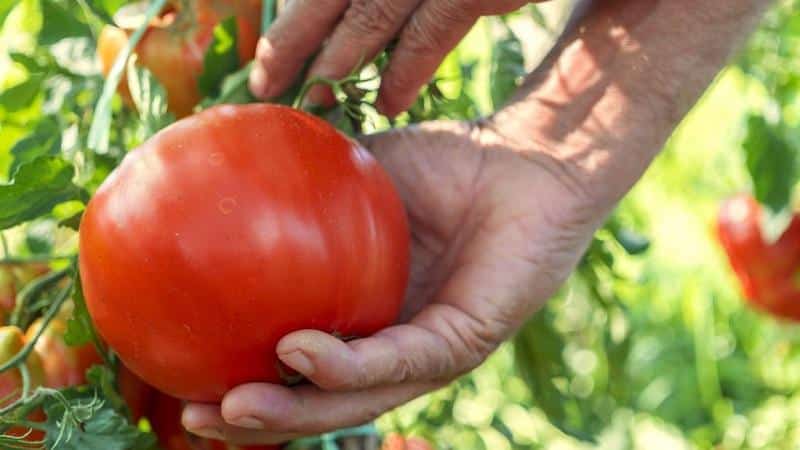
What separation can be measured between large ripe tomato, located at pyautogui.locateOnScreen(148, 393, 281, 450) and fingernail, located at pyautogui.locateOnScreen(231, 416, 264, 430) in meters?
0.14

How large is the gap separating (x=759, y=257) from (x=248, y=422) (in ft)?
3.59

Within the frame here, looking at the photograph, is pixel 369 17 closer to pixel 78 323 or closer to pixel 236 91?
pixel 236 91

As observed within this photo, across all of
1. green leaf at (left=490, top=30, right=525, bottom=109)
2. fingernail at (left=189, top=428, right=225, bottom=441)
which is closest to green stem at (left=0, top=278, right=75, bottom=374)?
fingernail at (left=189, top=428, right=225, bottom=441)

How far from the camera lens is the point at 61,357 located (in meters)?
0.78

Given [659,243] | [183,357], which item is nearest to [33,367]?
[183,357]

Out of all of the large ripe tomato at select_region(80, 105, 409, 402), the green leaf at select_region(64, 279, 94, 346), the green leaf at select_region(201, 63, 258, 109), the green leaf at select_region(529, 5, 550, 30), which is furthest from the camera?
the green leaf at select_region(529, 5, 550, 30)

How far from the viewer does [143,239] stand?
642mm

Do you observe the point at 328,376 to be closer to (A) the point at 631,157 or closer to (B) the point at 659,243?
(A) the point at 631,157

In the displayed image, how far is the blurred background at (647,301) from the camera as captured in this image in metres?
1.07

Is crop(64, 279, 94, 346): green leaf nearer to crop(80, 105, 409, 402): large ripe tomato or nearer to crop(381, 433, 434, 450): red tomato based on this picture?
crop(80, 105, 409, 402): large ripe tomato

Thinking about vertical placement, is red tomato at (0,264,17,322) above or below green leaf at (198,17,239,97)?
below

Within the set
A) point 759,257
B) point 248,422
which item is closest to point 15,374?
point 248,422

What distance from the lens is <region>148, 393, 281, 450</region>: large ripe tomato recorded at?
2.68ft

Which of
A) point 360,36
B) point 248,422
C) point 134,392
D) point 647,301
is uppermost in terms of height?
point 360,36
